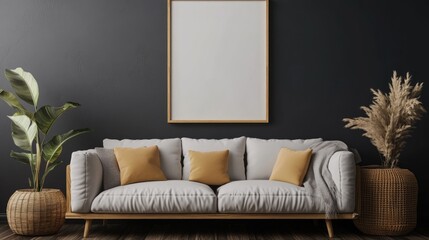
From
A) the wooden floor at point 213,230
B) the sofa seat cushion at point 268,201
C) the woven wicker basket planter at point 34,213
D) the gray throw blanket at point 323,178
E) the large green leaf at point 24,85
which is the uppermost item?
the large green leaf at point 24,85

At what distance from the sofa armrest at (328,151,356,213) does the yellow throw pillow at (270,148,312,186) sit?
31cm

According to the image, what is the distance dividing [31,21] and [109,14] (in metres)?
0.77

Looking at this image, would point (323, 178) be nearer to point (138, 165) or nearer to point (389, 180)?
point (389, 180)

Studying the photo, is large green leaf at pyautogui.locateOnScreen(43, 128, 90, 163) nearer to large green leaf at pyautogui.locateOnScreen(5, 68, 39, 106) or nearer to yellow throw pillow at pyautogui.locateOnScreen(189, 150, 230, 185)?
large green leaf at pyautogui.locateOnScreen(5, 68, 39, 106)

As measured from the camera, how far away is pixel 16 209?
199 inches

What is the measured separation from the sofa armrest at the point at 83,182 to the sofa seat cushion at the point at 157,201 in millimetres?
73

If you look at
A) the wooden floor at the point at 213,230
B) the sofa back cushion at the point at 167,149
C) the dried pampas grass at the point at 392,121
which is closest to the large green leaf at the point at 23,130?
the sofa back cushion at the point at 167,149

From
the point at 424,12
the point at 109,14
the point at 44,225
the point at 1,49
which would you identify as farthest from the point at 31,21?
the point at 424,12

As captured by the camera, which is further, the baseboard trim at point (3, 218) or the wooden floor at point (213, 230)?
the baseboard trim at point (3, 218)

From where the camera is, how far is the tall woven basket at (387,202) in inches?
197

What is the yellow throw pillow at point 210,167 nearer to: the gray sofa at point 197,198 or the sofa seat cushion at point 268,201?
the gray sofa at point 197,198

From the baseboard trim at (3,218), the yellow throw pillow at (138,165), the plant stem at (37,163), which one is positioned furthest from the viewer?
the baseboard trim at (3,218)

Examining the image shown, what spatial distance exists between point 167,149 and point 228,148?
57 centimetres

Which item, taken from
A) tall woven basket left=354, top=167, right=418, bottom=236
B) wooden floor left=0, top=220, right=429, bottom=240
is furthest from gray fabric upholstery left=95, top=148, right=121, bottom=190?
tall woven basket left=354, top=167, right=418, bottom=236
